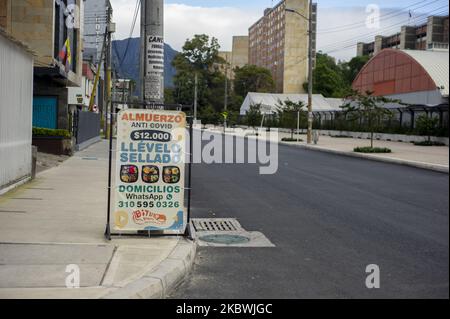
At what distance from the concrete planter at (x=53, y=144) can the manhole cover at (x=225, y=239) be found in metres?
15.1

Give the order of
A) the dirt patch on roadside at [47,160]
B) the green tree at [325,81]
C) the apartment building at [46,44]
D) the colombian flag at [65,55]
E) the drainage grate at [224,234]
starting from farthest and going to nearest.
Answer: the green tree at [325,81]
the colombian flag at [65,55]
the apartment building at [46,44]
the dirt patch on roadside at [47,160]
the drainage grate at [224,234]

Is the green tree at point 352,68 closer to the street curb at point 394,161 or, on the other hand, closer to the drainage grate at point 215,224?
the street curb at point 394,161

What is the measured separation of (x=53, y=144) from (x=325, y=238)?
1631 centimetres

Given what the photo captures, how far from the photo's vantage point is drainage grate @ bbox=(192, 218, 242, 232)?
9.48 meters

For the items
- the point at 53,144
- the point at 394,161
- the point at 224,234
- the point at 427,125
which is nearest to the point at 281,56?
the point at 427,125

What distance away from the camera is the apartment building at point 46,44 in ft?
77.9

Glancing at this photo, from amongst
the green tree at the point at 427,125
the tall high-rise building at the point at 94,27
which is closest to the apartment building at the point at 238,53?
the tall high-rise building at the point at 94,27

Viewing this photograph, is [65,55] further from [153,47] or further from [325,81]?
[325,81]

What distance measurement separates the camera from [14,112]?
1302cm

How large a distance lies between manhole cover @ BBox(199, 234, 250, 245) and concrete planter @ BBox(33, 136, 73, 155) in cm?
1514

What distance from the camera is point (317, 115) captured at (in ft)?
227

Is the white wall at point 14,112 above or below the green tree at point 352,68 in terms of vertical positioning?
below
